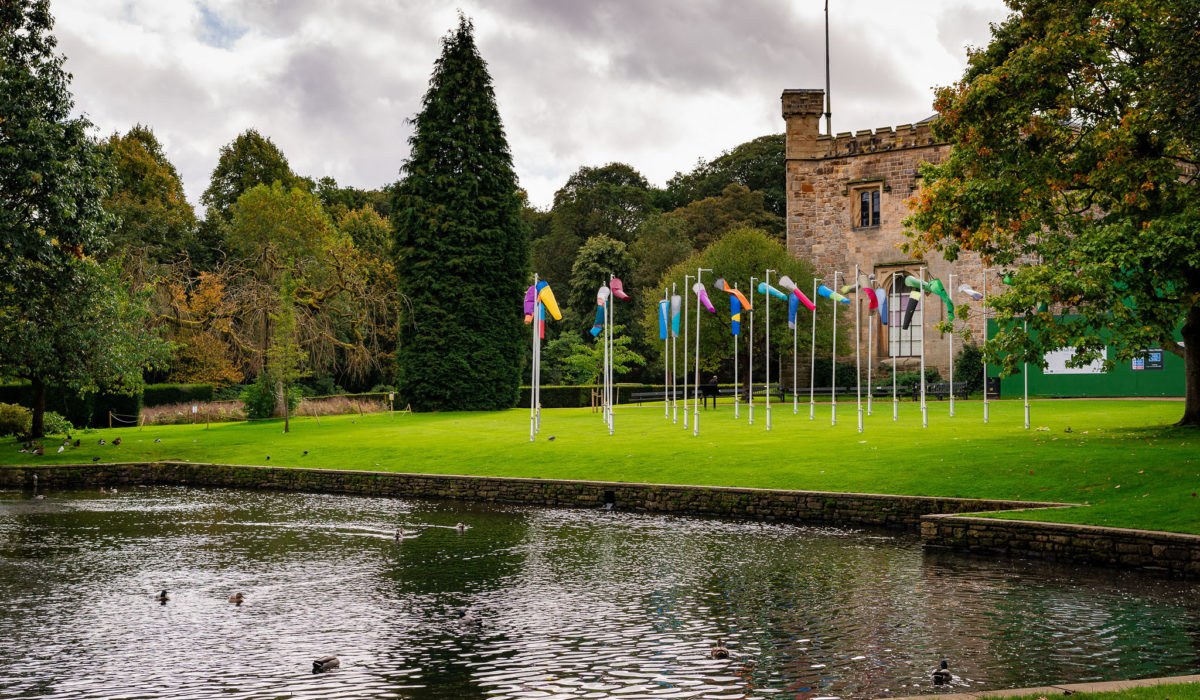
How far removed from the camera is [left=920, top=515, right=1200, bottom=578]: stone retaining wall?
46.2 ft

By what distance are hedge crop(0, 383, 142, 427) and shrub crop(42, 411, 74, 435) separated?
16.9 feet

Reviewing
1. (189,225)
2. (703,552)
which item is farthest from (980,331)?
(189,225)

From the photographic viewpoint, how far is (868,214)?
51.5 m

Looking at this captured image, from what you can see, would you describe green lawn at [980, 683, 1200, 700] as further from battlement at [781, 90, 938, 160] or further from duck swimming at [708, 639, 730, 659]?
battlement at [781, 90, 938, 160]

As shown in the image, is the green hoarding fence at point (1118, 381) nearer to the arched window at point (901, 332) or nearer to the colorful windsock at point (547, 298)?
the arched window at point (901, 332)

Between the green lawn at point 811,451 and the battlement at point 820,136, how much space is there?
1651 centimetres

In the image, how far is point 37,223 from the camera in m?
25.1

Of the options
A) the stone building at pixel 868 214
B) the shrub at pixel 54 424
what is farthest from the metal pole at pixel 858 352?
the shrub at pixel 54 424

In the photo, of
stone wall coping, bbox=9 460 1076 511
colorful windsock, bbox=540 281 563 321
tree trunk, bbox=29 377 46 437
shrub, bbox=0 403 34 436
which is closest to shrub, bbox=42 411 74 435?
tree trunk, bbox=29 377 46 437

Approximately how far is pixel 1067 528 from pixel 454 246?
121 feet

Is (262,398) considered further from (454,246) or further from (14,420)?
(454,246)

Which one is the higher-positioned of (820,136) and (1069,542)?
(820,136)

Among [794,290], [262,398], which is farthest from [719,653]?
[262,398]

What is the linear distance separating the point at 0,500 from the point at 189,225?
38.0 m
